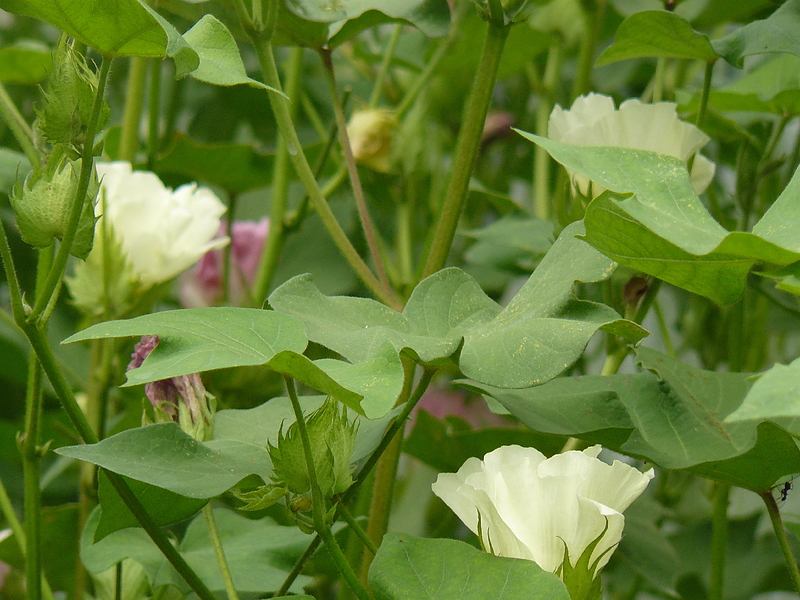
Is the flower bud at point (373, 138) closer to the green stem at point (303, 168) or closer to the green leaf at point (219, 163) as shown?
the green leaf at point (219, 163)

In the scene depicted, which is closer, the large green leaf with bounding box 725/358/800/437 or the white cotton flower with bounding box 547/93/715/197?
the large green leaf with bounding box 725/358/800/437

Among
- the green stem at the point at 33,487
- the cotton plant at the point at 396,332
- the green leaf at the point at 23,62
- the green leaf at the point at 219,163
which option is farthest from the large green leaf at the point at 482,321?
the green leaf at the point at 23,62

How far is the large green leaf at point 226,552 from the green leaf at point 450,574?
0.10 meters

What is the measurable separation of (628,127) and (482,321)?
4.7 inches

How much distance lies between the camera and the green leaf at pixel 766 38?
0.34 meters

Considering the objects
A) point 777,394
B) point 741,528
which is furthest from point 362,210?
point 741,528

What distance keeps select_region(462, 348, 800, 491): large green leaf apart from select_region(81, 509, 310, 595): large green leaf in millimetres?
118

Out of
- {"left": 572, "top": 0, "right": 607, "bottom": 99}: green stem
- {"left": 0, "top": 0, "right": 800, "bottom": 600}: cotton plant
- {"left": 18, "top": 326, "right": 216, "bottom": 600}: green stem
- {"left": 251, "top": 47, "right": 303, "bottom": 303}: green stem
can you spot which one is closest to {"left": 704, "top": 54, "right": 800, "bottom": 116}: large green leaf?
{"left": 0, "top": 0, "right": 800, "bottom": 600}: cotton plant

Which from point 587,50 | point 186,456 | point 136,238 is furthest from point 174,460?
point 587,50

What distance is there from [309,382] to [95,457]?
0.08 metres

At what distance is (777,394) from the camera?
0.50ft

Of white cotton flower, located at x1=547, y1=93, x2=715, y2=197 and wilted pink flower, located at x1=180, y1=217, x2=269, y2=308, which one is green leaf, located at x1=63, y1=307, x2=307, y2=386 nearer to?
white cotton flower, located at x1=547, y1=93, x2=715, y2=197

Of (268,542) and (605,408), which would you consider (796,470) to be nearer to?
(605,408)

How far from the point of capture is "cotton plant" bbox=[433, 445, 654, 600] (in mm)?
251
